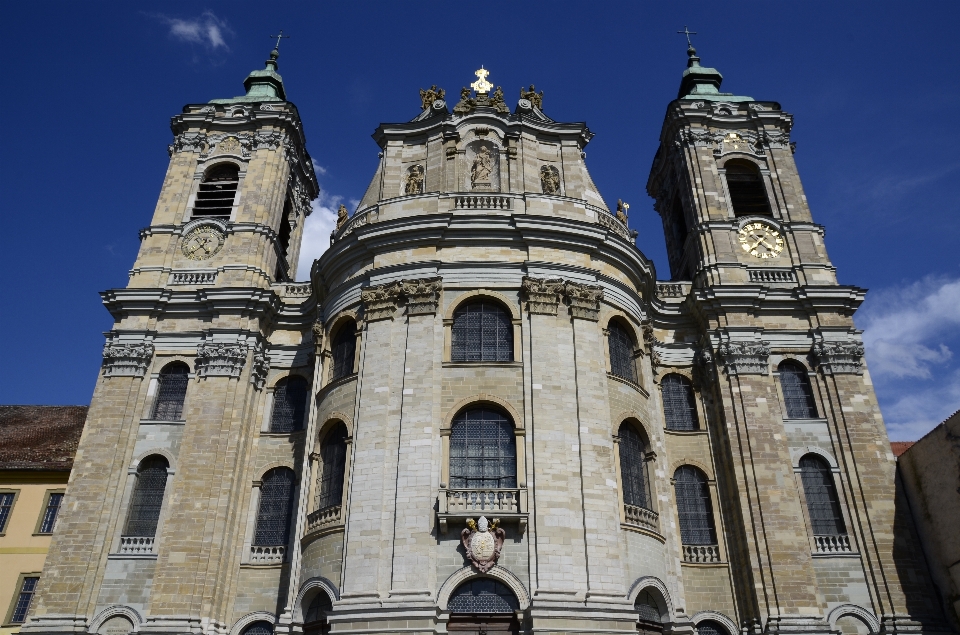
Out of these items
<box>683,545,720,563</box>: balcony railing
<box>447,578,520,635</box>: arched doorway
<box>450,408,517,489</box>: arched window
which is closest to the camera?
<box>447,578,520,635</box>: arched doorway

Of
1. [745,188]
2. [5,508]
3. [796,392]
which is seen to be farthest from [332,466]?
[745,188]

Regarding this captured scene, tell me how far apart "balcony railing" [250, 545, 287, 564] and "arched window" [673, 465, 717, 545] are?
12.0 metres

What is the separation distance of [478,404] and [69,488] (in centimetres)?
1273

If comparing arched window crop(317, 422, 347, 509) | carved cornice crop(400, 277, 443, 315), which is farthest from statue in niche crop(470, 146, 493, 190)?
arched window crop(317, 422, 347, 509)

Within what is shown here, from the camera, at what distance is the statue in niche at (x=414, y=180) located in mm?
27391

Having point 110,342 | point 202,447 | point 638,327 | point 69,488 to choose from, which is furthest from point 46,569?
point 638,327

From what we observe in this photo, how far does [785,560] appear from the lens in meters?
22.3

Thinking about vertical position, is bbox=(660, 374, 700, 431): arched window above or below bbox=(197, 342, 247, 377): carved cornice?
below

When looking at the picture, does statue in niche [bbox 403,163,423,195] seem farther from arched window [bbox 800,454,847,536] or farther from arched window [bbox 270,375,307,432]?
arched window [bbox 800,454,847,536]

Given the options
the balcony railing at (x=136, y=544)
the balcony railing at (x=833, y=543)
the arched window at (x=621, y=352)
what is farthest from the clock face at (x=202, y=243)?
the balcony railing at (x=833, y=543)

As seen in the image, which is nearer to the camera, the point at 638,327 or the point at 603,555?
the point at 603,555

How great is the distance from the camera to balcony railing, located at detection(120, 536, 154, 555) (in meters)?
23.1

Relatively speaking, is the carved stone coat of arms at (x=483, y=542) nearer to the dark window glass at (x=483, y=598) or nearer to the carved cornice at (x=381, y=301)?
the dark window glass at (x=483, y=598)

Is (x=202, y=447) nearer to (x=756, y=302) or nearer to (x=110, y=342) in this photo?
(x=110, y=342)
